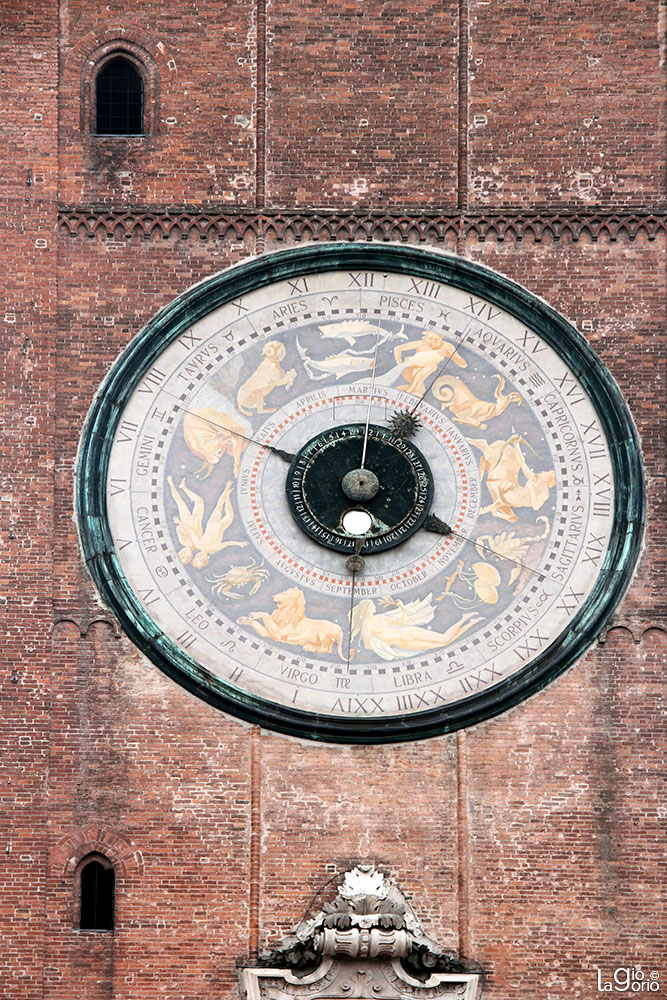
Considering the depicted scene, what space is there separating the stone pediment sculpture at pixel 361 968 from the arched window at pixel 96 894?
1.40 metres

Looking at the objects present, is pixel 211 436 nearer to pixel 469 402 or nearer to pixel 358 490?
pixel 358 490

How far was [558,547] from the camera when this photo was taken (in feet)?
92.8

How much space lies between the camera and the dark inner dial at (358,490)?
28188mm

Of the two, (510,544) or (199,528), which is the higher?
(199,528)

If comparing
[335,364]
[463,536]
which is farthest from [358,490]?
[335,364]

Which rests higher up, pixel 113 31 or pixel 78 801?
pixel 113 31

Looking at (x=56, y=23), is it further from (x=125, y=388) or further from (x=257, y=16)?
(x=125, y=388)


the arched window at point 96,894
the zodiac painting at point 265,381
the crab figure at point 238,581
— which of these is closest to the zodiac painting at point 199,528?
the crab figure at point 238,581

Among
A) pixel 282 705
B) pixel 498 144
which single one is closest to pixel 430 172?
pixel 498 144

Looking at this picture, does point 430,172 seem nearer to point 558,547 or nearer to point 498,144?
point 498,144

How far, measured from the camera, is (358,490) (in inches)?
1107

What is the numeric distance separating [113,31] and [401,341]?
4126 millimetres

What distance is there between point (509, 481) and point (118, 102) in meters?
5.28

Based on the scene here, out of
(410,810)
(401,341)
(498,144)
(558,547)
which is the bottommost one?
(410,810)
